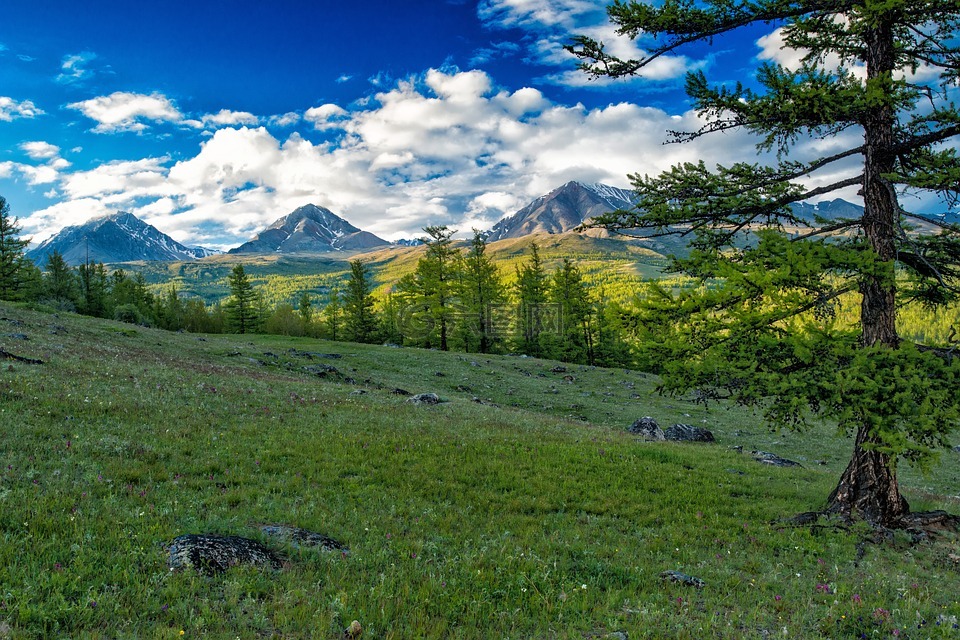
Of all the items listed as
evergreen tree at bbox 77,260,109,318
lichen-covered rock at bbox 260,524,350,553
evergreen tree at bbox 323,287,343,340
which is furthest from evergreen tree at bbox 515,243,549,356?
evergreen tree at bbox 77,260,109,318

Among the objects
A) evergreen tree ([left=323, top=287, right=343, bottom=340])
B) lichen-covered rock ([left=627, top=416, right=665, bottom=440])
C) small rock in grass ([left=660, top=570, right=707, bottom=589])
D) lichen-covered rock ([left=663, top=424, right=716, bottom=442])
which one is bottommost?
lichen-covered rock ([left=663, top=424, right=716, bottom=442])

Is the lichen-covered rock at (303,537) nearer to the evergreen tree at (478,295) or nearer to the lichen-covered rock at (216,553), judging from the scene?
the lichen-covered rock at (216,553)

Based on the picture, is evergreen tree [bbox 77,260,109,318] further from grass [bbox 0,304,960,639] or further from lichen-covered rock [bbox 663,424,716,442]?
lichen-covered rock [bbox 663,424,716,442]

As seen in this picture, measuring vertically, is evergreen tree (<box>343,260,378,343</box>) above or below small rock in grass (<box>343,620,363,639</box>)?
above

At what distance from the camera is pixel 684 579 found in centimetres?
756

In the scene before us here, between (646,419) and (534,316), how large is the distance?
42.1 m

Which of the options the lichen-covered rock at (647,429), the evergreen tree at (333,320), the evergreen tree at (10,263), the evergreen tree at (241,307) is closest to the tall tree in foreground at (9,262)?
the evergreen tree at (10,263)

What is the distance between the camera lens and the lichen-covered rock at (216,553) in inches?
232

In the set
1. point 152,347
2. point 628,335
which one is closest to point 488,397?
point 152,347

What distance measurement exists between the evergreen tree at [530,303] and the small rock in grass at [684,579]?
5944 centimetres

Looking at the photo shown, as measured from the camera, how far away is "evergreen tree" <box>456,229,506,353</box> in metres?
63.2

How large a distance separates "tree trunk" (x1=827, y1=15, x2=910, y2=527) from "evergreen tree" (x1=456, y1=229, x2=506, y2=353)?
5195cm

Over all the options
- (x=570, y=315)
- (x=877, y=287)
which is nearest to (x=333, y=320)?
(x=570, y=315)

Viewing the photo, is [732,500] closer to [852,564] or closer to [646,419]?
[852,564]
